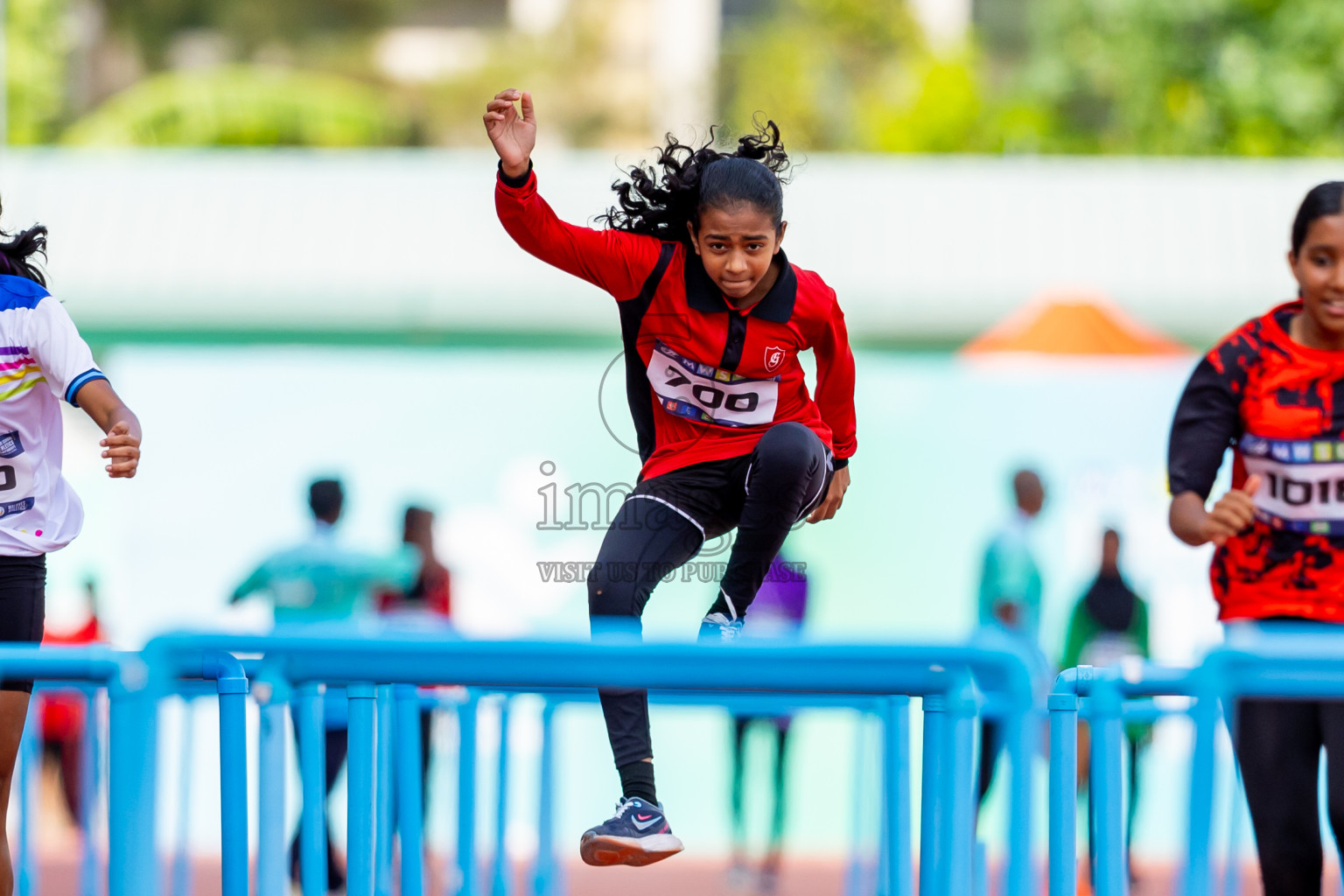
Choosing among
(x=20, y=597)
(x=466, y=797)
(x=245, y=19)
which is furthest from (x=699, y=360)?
(x=245, y=19)

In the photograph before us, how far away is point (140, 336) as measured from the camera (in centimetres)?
1018

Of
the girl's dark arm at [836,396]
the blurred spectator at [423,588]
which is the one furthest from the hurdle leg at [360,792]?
the blurred spectator at [423,588]

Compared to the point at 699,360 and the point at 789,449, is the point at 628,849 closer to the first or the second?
the point at 789,449

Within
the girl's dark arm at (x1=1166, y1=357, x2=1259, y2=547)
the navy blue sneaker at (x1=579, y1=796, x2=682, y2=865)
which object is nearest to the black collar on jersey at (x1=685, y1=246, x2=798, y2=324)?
the girl's dark arm at (x1=1166, y1=357, x2=1259, y2=547)

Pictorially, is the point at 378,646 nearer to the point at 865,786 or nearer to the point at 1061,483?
the point at 865,786

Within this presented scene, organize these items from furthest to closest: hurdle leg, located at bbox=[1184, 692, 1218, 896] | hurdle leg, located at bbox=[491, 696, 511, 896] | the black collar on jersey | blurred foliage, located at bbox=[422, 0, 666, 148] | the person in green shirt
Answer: blurred foliage, located at bbox=[422, 0, 666, 148] → the person in green shirt → hurdle leg, located at bbox=[491, 696, 511, 896] → the black collar on jersey → hurdle leg, located at bbox=[1184, 692, 1218, 896]

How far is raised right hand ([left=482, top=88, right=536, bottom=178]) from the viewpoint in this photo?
3.24 metres

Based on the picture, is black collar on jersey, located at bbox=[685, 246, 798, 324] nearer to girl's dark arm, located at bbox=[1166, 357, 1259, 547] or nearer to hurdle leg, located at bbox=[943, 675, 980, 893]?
girl's dark arm, located at bbox=[1166, 357, 1259, 547]

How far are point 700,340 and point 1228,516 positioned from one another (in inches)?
45.2

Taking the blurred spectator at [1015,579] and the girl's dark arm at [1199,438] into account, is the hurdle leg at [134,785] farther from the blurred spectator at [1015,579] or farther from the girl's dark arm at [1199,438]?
the blurred spectator at [1015,579]

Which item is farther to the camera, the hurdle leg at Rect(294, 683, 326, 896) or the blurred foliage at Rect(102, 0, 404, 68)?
the blurred foliage at Rect(102, 0, 404, 68)

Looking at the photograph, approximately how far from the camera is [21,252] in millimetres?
3557

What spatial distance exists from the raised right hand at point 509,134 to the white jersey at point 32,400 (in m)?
0.97

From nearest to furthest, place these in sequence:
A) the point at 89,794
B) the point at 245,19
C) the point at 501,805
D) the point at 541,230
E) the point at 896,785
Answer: the point at 541,230, the point at 896,785, the point at 501,805, the point at 89,794, the point at 245,19
